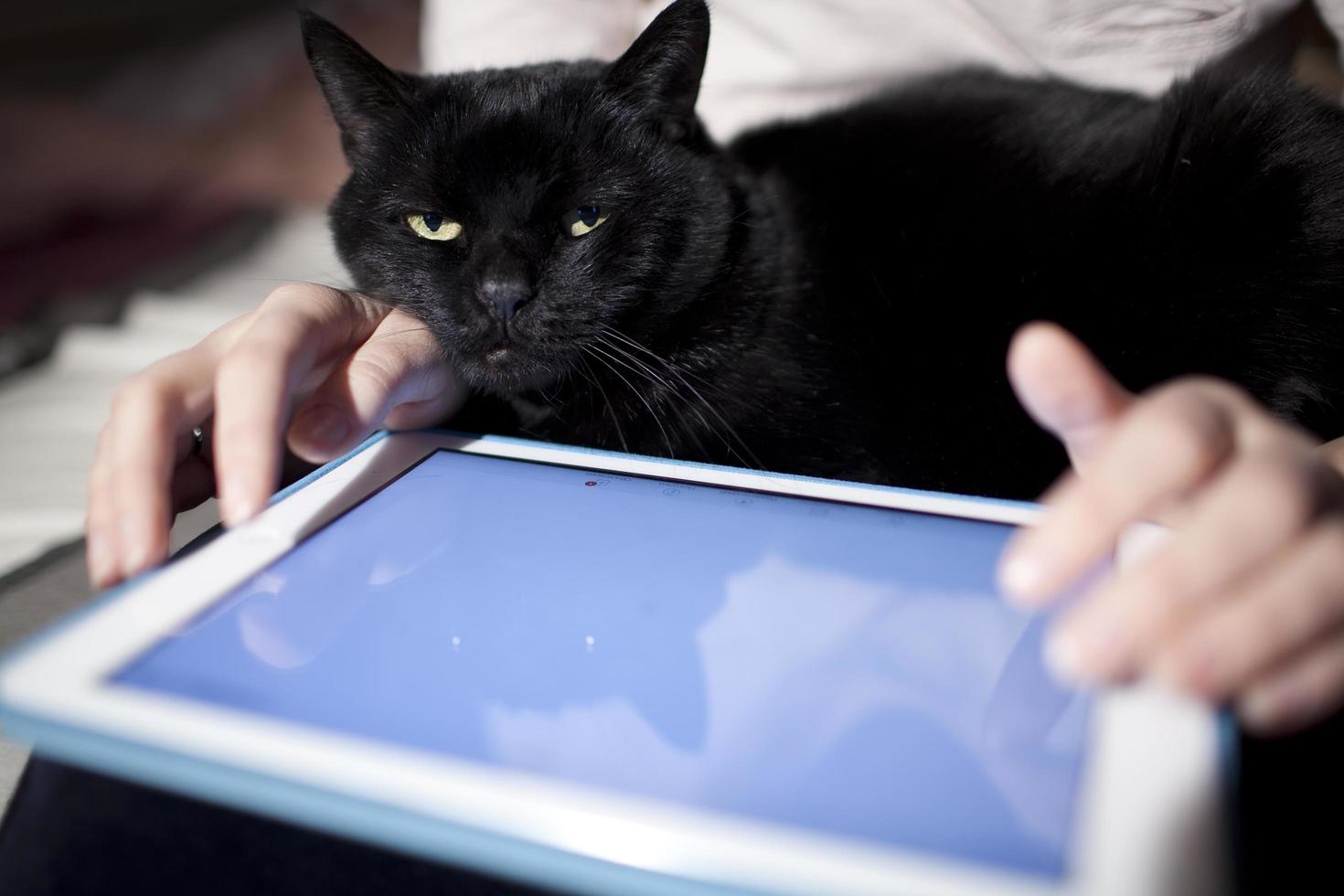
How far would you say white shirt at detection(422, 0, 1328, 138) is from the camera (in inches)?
47.0

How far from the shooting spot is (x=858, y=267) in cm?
100

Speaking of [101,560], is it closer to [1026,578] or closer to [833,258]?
[1026,578]

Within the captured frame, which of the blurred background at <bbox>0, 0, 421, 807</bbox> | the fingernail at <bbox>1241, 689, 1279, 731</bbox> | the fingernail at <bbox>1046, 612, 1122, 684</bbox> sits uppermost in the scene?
the fingernail at <bbox>1046, 612, 1122, 684</bbox>

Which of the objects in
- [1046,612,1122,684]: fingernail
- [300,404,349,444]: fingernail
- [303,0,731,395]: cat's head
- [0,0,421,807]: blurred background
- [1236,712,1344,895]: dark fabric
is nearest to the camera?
[1046,612,1122,684]: fingernail

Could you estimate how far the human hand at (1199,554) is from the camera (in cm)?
37

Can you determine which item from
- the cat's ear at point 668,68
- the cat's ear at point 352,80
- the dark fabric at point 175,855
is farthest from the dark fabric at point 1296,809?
the cat's ear at point 352,80

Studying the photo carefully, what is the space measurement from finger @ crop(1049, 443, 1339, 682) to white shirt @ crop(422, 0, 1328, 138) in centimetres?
100

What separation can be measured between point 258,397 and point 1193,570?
0.55 metres

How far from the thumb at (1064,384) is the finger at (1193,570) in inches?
2.4

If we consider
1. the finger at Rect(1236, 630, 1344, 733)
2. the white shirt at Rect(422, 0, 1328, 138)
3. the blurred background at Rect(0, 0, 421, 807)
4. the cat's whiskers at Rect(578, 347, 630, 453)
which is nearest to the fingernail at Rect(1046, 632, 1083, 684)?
the finger at Rect(1236, 630, 1344, 733)

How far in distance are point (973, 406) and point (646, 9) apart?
3.33ft

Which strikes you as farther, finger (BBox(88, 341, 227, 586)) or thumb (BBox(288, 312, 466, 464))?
thumb (BBox(288, 312, 466, 464))

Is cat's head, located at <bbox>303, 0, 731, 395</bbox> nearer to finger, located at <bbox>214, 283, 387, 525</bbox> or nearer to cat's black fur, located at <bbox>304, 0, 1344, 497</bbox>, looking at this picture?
cat's black fur, located at <bbox>304, 0, 1344, 497</bbox>

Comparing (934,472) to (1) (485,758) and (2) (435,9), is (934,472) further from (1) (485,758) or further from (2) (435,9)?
(2) (435,9)
